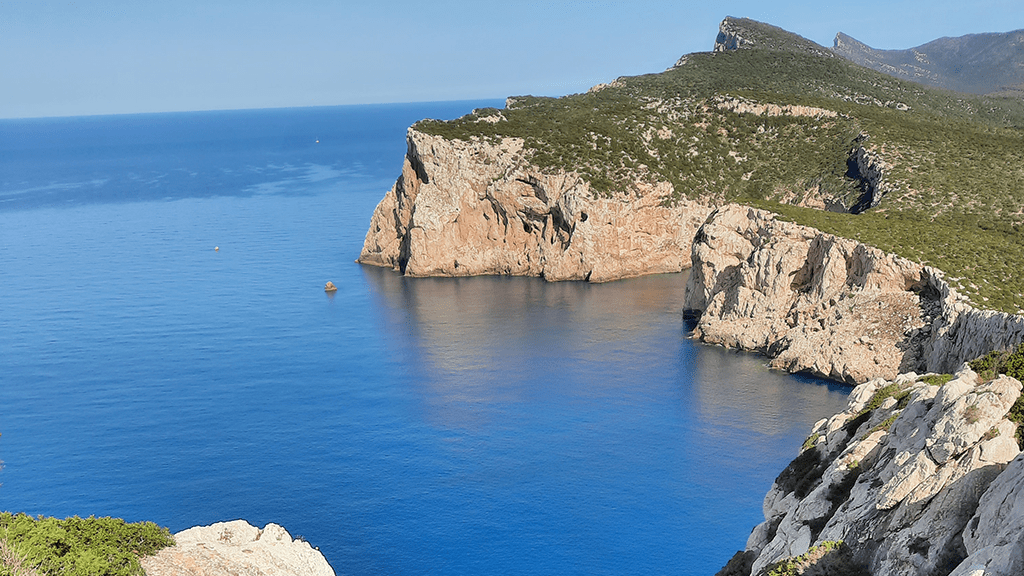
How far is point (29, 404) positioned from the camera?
66125 mm

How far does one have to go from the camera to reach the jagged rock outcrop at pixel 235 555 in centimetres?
2725

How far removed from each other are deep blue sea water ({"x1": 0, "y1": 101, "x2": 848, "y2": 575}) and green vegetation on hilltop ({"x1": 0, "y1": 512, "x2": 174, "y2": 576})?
15117mm

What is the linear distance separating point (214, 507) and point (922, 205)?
6343cm

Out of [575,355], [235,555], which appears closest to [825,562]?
[235,555]

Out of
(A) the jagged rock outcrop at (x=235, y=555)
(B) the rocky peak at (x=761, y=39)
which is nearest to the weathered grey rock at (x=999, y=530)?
(A) the jagged rock outcrop at (x=235, y=555)

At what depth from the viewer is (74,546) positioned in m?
25.9

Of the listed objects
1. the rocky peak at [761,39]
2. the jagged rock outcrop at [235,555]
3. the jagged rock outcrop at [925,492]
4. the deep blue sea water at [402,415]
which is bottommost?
the deep blue sea water at [402,415]

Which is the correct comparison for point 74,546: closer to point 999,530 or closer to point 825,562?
point 825,562

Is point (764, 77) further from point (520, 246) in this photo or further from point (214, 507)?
point (214, 507)

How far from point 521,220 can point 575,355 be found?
31026 millimetres

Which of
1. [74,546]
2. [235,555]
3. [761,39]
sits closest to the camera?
[74,546]

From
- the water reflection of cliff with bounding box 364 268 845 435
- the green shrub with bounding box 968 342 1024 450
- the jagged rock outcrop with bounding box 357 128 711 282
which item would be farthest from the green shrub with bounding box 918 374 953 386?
the jagged rock outcrop with bounding box 357 128 711 282

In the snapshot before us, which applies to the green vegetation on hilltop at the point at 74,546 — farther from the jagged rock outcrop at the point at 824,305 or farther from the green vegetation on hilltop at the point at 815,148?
the green vegetation on hilltop at the point at 815,148

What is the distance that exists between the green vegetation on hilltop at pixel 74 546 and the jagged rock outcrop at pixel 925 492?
19530mm
